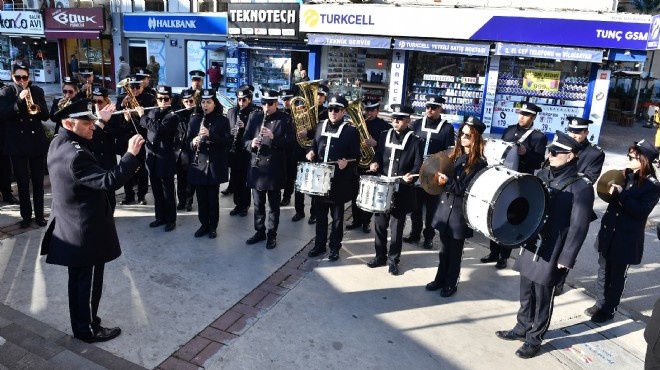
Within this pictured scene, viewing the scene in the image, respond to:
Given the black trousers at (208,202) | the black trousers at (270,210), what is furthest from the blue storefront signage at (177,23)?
the black trousers at (270,210)

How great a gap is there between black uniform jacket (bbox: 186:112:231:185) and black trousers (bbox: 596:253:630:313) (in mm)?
4818

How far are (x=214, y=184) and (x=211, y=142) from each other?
0.58 metres

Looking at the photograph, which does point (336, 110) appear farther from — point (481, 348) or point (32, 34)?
point (32, 34)

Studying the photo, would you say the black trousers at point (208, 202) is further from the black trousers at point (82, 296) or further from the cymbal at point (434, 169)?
the cymbal at point (434, 169)

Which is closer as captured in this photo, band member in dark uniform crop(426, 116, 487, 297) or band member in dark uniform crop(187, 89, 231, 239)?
band member in dark uniform crop(426, 116, 487, 297)

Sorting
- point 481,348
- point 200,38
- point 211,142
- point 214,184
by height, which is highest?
point 200,38

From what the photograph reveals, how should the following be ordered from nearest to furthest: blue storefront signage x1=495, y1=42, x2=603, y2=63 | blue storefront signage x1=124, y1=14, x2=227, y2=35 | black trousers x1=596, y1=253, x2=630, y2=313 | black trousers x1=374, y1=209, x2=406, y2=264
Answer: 1. black trousers x1=596, y1=253, x2=630, y2=313
2. black trousers x1=374, y1=209, x2=406, y2=264
3. blue storefront signage x1=495, y1=42, x2=603, y2=63
4. blue storefront signage x1=124, y1=14, x2=227, y2=35

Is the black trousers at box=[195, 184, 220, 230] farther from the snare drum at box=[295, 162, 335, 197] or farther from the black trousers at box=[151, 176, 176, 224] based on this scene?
the snare drum at box=[295, 162, 335, 197]

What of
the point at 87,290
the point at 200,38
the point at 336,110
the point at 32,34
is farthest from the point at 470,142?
the point at 32,34

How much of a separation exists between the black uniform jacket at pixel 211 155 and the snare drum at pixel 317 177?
1426 millimetres

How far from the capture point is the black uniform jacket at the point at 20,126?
6.41 m

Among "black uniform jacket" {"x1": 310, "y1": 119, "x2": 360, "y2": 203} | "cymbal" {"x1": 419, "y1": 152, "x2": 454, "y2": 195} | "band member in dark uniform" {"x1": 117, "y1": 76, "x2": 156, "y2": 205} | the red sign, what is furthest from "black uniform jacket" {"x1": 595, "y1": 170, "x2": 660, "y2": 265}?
the red sign

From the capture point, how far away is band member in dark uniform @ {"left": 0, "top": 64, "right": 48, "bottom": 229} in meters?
6.42

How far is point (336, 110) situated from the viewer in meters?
5.97
